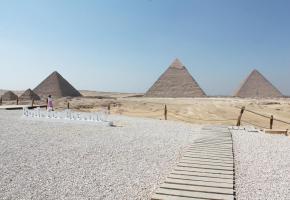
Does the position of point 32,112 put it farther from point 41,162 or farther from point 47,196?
point 47,196

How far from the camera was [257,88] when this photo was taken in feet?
302

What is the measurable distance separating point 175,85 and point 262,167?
233 ft

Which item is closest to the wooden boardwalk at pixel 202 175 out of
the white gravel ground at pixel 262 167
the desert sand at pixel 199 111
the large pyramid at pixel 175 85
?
the white gravel ground at pixel 262 167

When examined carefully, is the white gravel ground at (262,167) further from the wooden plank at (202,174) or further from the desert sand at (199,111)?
the desert sand at (199,111)

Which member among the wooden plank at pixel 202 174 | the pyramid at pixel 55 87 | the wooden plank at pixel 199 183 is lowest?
the wooden plank at pixel 199 183

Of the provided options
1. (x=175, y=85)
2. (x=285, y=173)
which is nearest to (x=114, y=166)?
(x=285, y=173)

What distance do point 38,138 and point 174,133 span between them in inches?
216

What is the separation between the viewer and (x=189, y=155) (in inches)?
411

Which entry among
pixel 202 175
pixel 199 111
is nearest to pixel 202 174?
pixel 202 175

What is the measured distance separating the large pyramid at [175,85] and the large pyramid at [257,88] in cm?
1805

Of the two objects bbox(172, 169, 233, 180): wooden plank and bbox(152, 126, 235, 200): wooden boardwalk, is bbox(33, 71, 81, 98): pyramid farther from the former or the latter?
bbox(172, 169, 233, 180): wooden plank

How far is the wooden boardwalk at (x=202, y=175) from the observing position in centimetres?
699

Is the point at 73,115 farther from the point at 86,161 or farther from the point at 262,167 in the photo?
the point at 262,167

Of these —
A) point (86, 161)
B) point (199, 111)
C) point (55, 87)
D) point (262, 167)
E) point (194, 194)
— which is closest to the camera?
point (194, 194)
